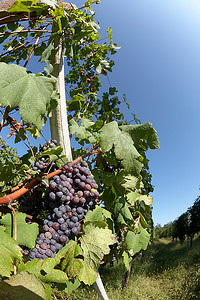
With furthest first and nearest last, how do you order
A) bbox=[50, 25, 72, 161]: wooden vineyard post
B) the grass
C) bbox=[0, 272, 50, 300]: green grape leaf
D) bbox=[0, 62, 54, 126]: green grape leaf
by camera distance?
1. the grass
2. bbox=[50, 25, 72, 161]: wooden vineyard post
3. bbox=[0, 62, 54, 126]: green grape leaf
4. bbox=[0, 272, 50, 300]: green grape leaf

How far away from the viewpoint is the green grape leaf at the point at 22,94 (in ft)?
3.21

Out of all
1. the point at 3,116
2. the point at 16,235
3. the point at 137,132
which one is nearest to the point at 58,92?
the point at 3,116

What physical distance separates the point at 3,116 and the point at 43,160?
1.17 ft

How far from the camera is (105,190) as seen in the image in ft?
5.53

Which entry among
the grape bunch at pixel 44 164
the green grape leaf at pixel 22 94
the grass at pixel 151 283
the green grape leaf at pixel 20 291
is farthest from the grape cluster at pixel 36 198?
the grass at pixel 151 283

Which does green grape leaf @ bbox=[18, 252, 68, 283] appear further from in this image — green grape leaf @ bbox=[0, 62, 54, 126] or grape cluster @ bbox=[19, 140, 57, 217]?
green grape leaf @ bbox=[0, 62, 54, 126]

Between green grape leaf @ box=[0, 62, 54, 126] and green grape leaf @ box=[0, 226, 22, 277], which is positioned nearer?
green grape leaf @ box=[0, 226, 22, 277]

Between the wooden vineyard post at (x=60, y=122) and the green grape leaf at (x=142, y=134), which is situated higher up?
the wooden vineyard post at (x=60, y=122)

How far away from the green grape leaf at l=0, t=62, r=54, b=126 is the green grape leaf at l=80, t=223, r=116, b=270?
2.23 feet

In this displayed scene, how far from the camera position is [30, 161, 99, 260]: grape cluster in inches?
45.2

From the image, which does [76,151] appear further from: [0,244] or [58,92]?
[0,244]

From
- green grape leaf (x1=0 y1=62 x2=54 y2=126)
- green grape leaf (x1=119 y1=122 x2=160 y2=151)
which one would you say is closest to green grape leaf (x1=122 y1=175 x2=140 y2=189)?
green grape leaf (x1=119 y1=122 x2=160 y2=151)

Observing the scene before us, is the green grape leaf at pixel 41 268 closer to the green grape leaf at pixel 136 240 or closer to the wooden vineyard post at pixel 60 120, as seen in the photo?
the wooden vineyard post at pixel 60 120

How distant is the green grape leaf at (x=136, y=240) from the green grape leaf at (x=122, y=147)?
2.52ft
